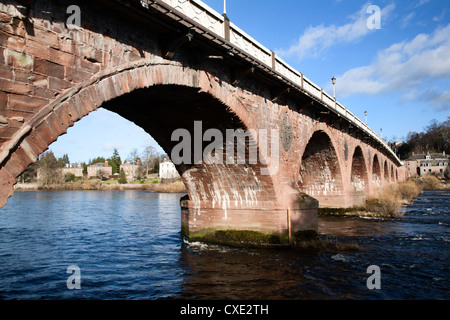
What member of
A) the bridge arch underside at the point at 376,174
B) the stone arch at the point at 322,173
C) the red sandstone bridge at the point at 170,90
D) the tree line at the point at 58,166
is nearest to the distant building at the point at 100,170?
the tree line at the point at 58,166

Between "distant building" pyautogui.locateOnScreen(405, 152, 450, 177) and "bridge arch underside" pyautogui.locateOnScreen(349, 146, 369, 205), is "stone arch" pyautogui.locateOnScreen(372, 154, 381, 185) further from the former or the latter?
"distant building" pyautogui.locateOnScreen(405, 152, 450, 177)

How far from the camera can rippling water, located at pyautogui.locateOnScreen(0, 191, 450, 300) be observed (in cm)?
802

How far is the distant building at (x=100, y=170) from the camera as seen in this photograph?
111m

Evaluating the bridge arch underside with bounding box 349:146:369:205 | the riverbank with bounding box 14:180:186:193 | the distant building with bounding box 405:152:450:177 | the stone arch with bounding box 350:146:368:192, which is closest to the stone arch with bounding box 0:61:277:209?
the bridge arch underside with bounding box 349:146:369:205

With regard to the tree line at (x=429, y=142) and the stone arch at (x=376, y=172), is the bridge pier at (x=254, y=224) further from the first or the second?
the tree line at (x=429, y=142)

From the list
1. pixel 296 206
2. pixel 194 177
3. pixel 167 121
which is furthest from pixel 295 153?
pixel 167 121

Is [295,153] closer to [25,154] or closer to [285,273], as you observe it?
[285,273]

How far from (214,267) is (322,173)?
14.3m

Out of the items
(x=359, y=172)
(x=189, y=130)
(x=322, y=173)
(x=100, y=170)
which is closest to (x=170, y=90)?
(x=189, y=130)

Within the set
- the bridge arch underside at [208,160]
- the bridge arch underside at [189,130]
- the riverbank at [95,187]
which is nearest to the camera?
the bridge arch underside at [189,130]

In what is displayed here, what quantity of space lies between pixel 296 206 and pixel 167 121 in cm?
540

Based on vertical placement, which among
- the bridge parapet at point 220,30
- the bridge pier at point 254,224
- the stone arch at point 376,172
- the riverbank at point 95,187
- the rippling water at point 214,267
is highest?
the bridge parapet at point 220,30

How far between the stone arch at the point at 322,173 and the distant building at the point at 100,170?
93.9 metres

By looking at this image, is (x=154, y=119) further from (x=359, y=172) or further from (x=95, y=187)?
(x=95, y=187)
